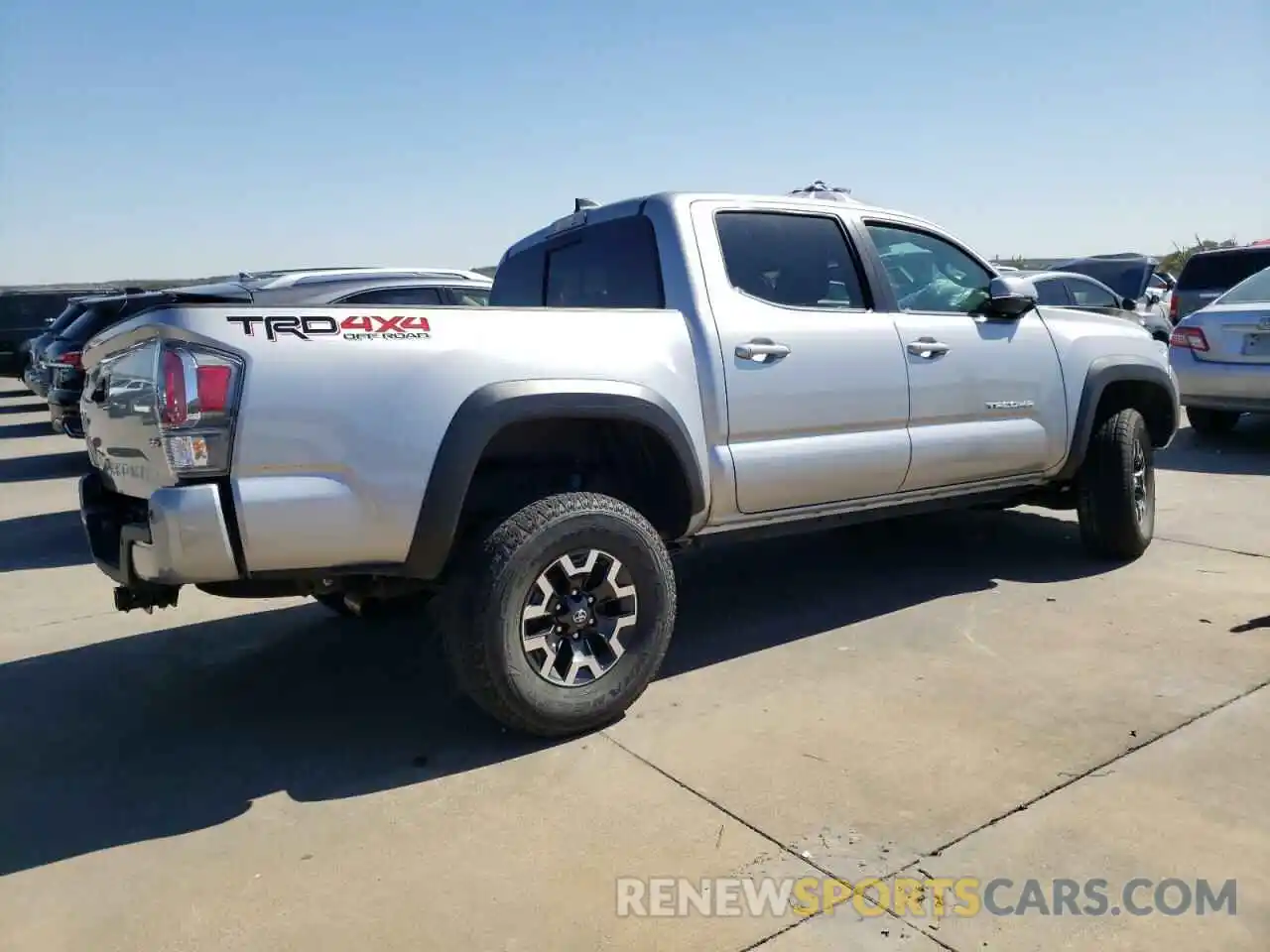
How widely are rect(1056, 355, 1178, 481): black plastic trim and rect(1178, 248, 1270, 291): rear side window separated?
816cm

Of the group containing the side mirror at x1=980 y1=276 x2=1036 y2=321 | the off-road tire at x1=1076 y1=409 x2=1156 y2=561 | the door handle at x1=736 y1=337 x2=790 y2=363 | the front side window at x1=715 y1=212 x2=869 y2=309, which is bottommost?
the off-road tire at x1=1076 y1=409 x2=1156 y2=561

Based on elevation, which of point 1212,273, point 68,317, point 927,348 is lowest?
point 927,348

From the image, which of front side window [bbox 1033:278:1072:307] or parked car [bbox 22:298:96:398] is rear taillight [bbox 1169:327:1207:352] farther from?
parked car [bbox 22:298:96:398]

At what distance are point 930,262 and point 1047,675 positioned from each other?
2135 millimetres

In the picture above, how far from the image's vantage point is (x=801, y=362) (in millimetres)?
4168

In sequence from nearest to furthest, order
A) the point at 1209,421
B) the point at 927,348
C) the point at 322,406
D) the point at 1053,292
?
the point at 322,406 → the point at 927,348 → the point at 1209,421 → the point at 1053,292

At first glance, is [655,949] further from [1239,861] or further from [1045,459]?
[1045,459]

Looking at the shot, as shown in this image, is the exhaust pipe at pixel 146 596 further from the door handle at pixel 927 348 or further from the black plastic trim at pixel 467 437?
the door handle at pixel 927 348

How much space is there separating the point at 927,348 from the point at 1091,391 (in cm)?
132

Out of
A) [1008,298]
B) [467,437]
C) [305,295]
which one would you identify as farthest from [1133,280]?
[467,437]

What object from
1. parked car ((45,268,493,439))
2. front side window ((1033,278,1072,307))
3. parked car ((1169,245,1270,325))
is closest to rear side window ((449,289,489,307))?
parked car ((45,268,493,439))

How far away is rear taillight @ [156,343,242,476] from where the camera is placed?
9.65ft

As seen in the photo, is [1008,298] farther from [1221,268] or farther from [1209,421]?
[1221,268]

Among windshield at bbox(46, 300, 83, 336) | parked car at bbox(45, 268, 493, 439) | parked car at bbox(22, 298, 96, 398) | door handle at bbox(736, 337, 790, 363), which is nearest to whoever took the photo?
door handle at bbox(736, 337, 790, 363)
